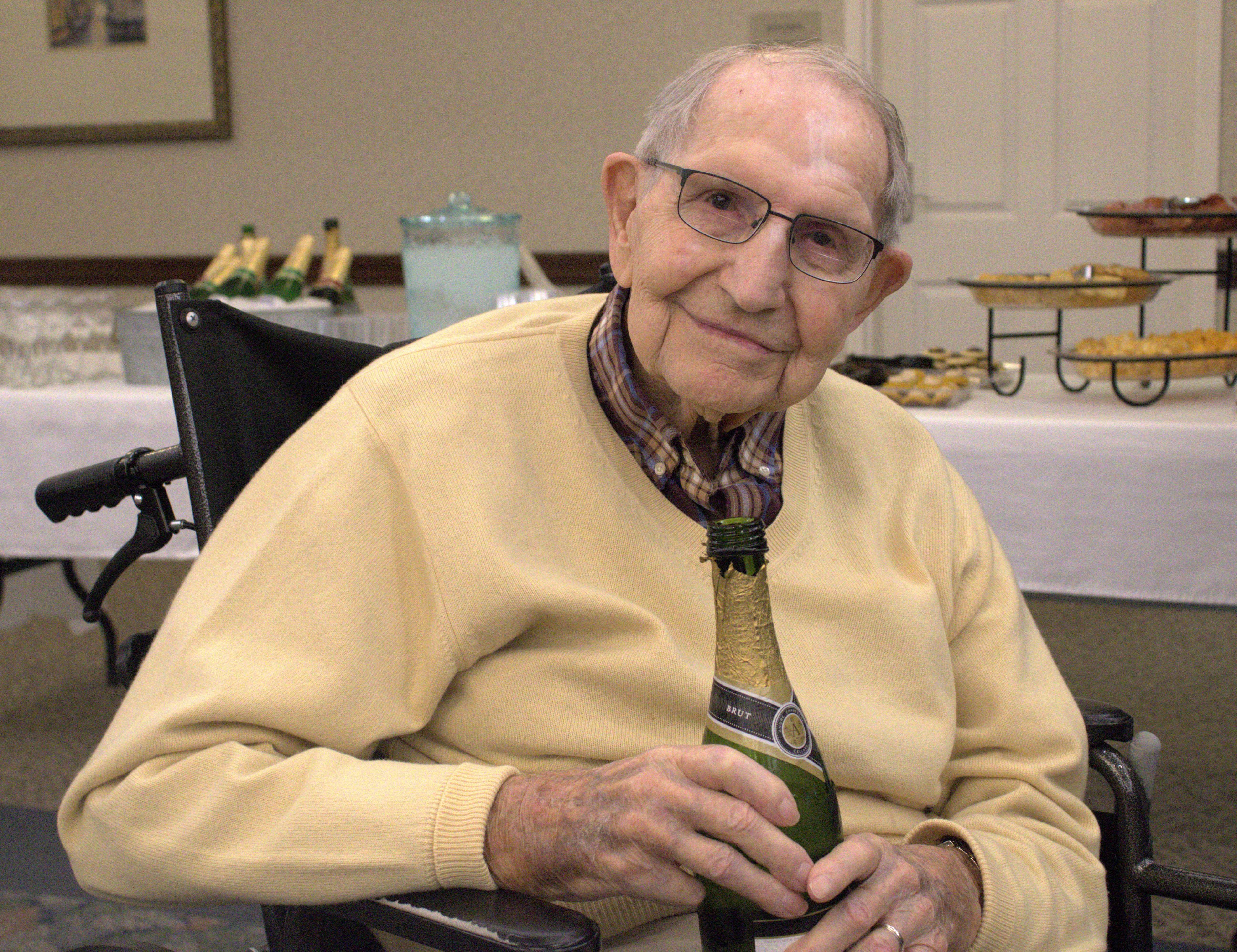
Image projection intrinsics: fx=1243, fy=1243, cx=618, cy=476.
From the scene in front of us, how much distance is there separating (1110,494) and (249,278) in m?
1.62

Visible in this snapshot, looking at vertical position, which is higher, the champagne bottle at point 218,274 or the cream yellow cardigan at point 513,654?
the champagne bottle at point 218,274

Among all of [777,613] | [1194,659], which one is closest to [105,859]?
[777,613]

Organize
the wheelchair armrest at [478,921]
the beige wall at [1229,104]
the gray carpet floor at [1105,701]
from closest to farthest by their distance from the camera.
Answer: the wheelchair armrest at [478,921] → the gray carpet floor at [1105,701] → the beige wall at [1229,104]

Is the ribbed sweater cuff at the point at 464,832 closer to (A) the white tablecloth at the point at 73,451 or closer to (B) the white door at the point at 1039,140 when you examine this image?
(A) the white tablecloth at the point at 73,451

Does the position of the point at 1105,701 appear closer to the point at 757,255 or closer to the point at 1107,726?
the point at 1107,726

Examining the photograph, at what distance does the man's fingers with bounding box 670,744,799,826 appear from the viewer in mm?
814

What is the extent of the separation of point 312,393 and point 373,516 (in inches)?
13.7

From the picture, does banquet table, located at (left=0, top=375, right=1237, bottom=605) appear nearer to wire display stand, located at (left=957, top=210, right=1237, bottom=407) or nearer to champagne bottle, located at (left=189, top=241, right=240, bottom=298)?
wire display stand, located at (left=957, top=210, right=1237, bottom=407)

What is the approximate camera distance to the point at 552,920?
81 centimetres

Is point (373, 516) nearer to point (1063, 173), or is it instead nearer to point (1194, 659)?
point (1194, 659)

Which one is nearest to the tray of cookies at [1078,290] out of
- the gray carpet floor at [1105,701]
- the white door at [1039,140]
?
the gray carpet floor at [1105,701]

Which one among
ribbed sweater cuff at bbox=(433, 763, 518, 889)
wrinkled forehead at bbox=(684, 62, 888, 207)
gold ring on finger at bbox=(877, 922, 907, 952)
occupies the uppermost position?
wrinkled forehead at bbox=(684, 62, 888, 207)

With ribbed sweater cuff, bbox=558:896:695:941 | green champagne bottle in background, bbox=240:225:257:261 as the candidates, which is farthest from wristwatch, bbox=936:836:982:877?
green champagne bottle in background, bbox=240:225:257:261

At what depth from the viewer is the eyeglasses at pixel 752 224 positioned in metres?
1.04
